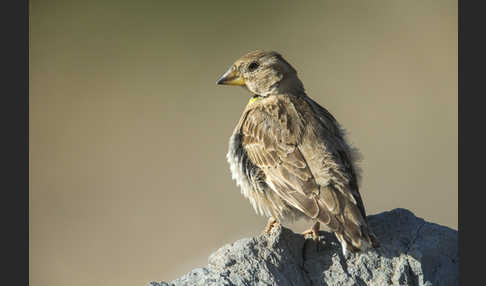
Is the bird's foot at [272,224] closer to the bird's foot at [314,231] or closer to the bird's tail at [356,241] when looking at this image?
the bird's foot at [314,231]

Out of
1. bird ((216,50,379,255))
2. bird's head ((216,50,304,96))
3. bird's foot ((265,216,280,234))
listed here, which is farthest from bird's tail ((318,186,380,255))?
bird's head ((216,50,304,96))

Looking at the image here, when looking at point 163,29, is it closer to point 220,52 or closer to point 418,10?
point 220,52

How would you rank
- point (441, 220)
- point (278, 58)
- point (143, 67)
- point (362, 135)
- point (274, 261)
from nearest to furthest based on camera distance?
point (274, 261), point (278, 58), point (441, 220), point (362, 135), point (143, 67)

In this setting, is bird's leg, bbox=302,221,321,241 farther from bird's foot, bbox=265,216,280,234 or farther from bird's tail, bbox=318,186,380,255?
bird's tail, bbox=318,186,380,255

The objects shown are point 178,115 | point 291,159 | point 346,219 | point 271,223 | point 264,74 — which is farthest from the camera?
point 178,115

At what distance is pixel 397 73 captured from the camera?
55.4 feet

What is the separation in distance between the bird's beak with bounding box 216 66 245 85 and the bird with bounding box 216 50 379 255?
11mm

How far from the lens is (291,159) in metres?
6.63

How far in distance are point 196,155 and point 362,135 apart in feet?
11.2

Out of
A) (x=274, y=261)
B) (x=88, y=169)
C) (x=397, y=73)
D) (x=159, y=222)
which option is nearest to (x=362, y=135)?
(x=397, y=73)

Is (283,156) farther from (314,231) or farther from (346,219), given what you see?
(346,219)

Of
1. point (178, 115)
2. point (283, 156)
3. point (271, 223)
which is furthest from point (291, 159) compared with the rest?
point (178, 115)

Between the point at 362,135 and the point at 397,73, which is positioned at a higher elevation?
the point at 397,73

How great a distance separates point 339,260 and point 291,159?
1028mm
